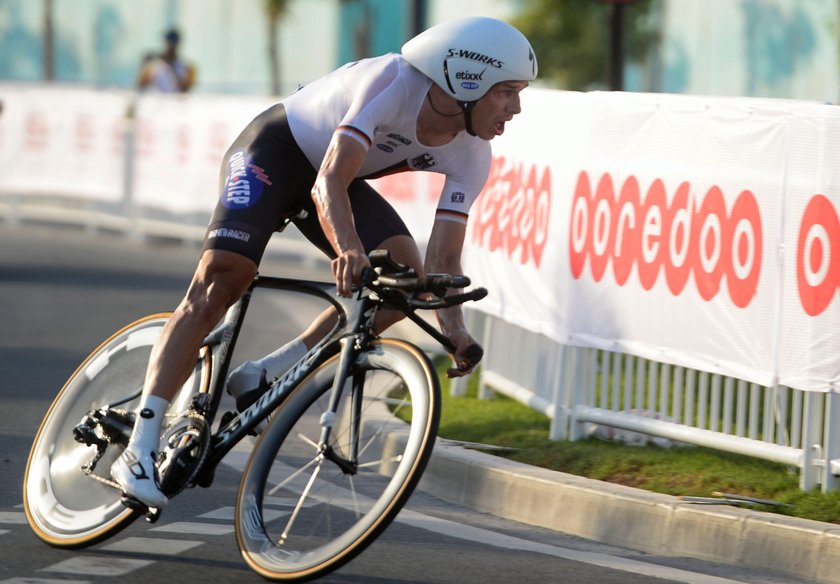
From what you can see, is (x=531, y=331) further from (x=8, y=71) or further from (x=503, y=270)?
Result: (x=8, y=71)

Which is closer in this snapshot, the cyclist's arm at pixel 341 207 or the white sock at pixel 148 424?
the cyclist's arm at pixel 341 207

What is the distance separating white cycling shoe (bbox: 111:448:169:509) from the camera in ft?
16.7

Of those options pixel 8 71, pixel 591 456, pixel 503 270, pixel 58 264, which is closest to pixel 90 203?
pixel 58 264

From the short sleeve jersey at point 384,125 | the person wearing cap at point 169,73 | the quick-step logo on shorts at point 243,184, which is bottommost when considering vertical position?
the quick-step logo on shorts at point 243,184

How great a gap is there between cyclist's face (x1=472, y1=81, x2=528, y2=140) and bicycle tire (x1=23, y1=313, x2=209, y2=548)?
1.18m

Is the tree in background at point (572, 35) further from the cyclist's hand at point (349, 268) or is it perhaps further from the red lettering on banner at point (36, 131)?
the cyclist's hand at point (349, 268)

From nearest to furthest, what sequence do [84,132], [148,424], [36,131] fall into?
[148,424], [84,132], [36,131]

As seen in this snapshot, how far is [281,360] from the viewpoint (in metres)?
5.50

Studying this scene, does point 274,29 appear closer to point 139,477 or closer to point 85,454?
point 85,454

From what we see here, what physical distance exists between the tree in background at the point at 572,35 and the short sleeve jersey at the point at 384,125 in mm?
37050

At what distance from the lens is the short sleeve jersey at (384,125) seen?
5090 mm

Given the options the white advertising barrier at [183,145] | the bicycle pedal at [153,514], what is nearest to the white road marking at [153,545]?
the bicycle pedal at [153,514]

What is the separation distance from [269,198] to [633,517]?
1.83 metres

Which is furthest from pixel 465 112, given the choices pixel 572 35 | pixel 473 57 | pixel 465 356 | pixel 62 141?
pixel 572 35
